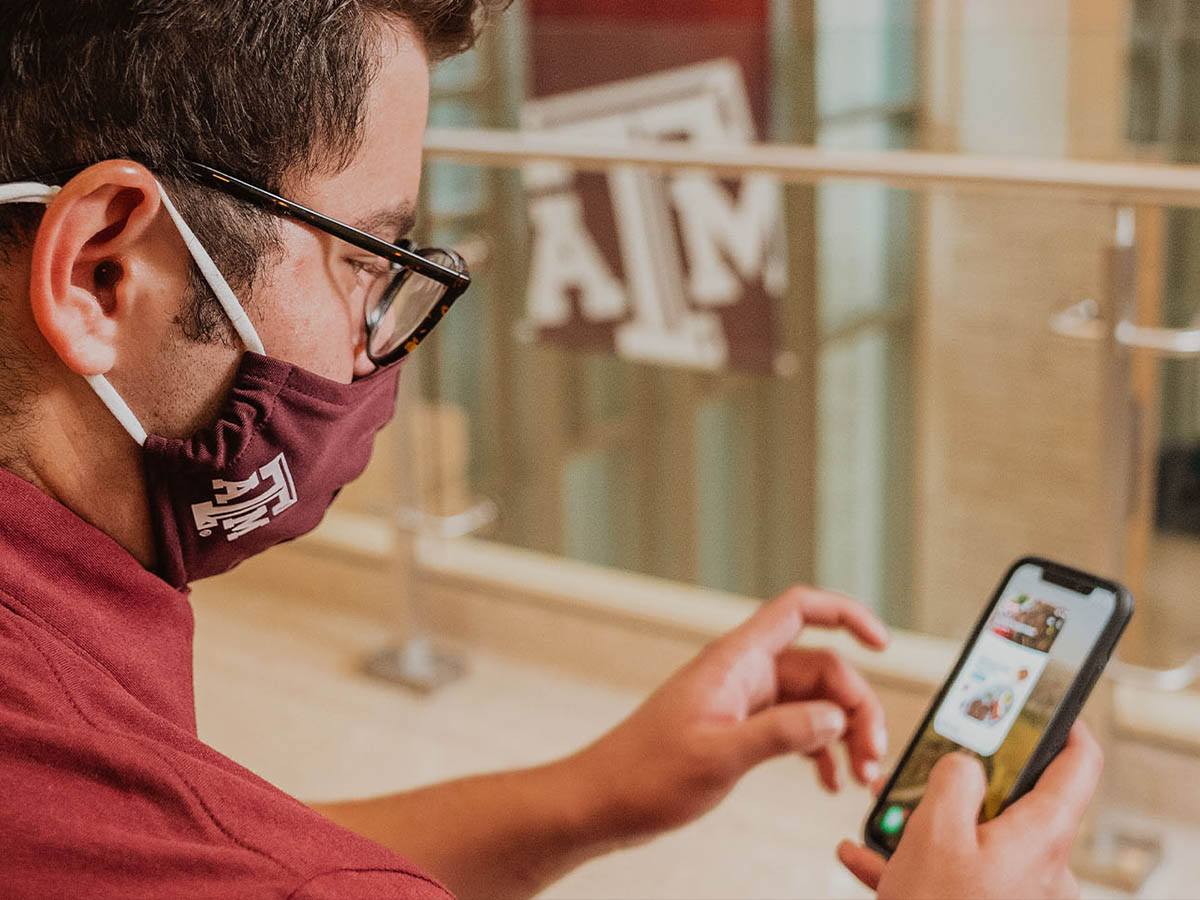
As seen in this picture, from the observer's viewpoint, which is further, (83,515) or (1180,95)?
(1180,95)

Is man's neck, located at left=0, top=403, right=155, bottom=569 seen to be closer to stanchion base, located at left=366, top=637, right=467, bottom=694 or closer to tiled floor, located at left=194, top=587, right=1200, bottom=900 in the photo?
tiled floor, located at left=194, top=587, right=1200, bottom=900

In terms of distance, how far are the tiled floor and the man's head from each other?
498 mm

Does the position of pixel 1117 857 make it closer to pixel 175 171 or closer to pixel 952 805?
pixel 952 805

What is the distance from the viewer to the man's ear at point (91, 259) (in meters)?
0.67

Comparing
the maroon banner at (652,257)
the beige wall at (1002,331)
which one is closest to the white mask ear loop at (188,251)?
the beige wall at (1002,331)

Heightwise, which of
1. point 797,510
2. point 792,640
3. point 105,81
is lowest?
point 797,510

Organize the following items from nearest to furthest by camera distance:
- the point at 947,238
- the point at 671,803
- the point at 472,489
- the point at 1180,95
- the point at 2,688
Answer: the point at 2,688
the point at 671,803
the point at 472,489
the point at 947,238
the point at 1180,95

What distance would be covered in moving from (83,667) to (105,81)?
27cm

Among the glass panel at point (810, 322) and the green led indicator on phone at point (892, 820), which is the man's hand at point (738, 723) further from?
the glass panel at point (810, 322)

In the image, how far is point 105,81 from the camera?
2.24ft

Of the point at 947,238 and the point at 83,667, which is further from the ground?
the point at 83,667

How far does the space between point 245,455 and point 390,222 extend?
146 millimetres

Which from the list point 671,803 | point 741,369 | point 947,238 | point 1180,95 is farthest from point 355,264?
point 1180,95

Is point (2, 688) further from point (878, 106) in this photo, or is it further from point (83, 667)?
point (878, 106)
